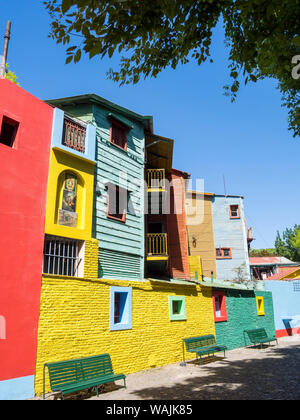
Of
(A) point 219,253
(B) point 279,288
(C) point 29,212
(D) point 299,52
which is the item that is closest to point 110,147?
(C) point 29,212

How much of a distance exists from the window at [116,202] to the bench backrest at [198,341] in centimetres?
562

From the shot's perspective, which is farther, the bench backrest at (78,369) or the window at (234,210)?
the window at (234,210)

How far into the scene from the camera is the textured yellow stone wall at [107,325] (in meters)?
7.92

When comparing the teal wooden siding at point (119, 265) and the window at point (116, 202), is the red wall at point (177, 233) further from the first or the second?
the window at point (116, 202)

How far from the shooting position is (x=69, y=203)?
9430mm

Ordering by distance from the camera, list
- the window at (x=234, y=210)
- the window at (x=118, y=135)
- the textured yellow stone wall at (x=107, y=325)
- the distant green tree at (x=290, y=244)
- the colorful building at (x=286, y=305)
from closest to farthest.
Result: the textured yellow stone wall at (x=107, y=325) < the window at (x=118, y=135) < the colorful building at (x=286, y=305) < the window at (x=234, y=210) < the distant green tree at (x=290, y=244)

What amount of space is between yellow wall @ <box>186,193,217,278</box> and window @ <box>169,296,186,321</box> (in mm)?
12913

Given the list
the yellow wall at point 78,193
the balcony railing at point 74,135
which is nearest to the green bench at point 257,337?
the yellow wall at point 78,193

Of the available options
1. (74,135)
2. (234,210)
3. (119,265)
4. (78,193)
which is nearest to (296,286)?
(234,210)

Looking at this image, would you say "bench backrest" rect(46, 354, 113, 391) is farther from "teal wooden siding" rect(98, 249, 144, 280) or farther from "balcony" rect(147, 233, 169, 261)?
"balcony" rect(147, 233, 169, 261)

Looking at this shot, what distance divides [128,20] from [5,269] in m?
6.04

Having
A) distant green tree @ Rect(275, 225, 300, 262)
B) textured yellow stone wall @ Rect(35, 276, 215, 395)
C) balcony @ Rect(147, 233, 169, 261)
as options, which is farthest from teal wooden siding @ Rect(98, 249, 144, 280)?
distant green tree @ Rect(275, 225, 300, 262)
